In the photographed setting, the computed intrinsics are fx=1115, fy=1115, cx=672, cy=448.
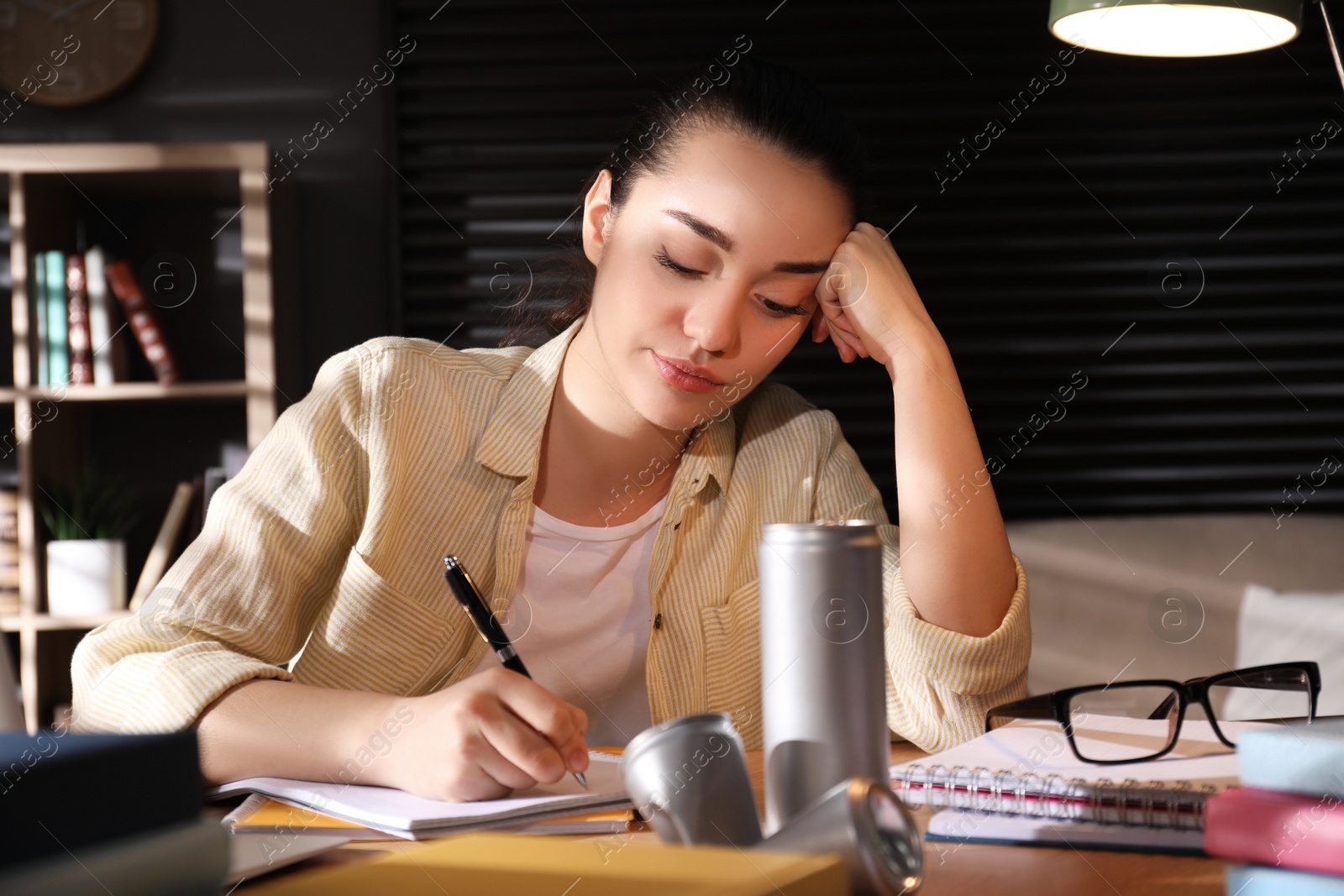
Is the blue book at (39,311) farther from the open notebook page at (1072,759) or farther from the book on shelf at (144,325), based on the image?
the open notebook page at (1072,759)

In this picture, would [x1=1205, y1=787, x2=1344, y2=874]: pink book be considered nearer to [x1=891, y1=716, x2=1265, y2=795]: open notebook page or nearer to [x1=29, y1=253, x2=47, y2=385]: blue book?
[x1=891, y1=716, x2=1265, y2=795]: open notebook page

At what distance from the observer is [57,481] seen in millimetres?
2693

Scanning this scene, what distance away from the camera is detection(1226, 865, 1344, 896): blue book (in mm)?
492

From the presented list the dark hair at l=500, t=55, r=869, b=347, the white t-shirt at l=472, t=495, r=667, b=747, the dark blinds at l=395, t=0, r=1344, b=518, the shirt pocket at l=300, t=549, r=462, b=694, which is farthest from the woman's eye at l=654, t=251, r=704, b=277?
the dark blinds at l=395, t=0, r=1344, b=518

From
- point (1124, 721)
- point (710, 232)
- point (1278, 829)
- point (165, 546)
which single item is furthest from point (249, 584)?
point (165, 546)

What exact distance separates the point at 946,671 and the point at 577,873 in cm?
73

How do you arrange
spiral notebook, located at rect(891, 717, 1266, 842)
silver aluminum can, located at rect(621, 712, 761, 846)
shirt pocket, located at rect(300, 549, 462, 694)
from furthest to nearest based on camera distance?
shirt pocket, located at rect(300, 549, 462, 694), spiral notebook, located at rect(891, 717, 1266, 842), silver aluminum can, located at rect(621, 712, 761, 846)

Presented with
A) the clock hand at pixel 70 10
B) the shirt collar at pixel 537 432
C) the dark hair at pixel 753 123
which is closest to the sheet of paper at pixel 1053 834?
the shirt collar at pixel 537 432

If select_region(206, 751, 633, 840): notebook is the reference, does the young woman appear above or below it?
above

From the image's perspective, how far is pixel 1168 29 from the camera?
1.57 meters

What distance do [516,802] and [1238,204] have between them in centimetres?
260

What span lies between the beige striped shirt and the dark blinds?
1.36 m

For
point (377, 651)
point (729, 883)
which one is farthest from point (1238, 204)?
point (729, 883)

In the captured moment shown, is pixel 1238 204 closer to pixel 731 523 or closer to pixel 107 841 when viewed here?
pixel 731 523
